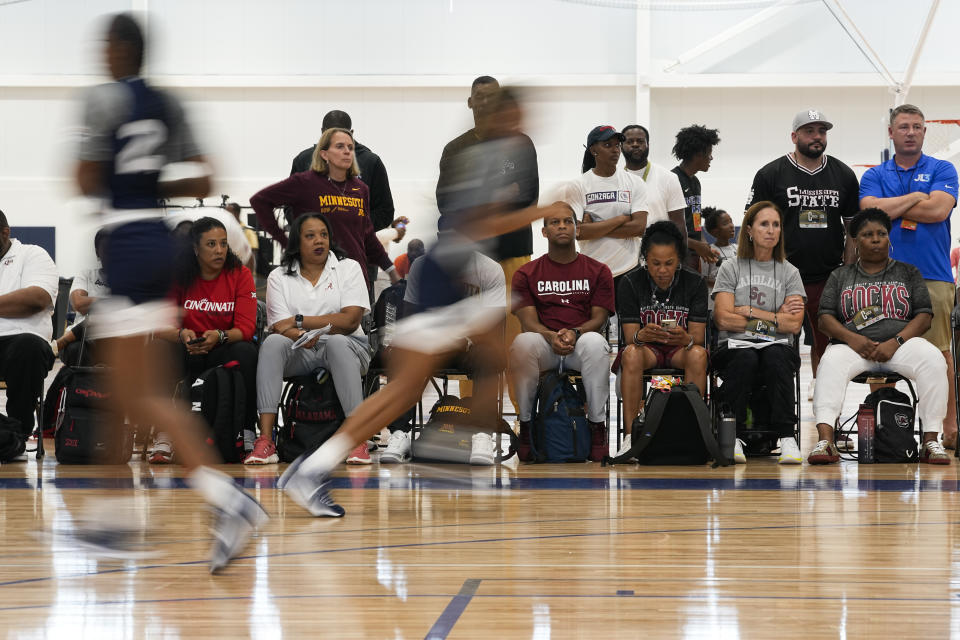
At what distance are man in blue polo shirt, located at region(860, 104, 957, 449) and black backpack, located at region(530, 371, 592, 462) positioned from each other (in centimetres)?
192

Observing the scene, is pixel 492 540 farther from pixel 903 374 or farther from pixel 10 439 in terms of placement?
pixel 10 439

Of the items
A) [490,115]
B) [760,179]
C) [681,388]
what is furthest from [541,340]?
[490,115]

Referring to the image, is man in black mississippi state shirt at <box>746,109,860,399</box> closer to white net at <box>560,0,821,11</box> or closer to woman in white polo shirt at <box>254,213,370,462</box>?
woman in white polo shirt at <box>254,213,370,462</box>

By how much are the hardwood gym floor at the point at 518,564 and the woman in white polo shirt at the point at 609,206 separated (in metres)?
1.79

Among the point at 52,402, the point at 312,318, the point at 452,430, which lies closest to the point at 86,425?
the point at 52,402

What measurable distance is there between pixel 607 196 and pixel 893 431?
6.38 ft

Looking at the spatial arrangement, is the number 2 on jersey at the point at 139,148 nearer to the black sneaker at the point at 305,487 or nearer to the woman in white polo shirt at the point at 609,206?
the black sneaker at the point at 305,487

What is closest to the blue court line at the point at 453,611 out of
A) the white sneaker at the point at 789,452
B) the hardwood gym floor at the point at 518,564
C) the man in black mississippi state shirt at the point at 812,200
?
the hardwood gym floor at the point at 518,564

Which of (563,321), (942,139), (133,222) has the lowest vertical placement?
(563,321)

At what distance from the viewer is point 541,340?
552 centimetres

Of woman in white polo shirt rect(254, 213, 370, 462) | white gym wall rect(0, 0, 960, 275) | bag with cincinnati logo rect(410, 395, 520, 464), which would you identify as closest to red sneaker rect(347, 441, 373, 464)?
woman in white polo shirt rect(254, 213, 370, 462)

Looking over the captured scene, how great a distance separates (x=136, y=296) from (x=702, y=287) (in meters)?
3.35

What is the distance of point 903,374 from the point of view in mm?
5395

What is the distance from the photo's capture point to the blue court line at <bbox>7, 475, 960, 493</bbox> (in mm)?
4410
